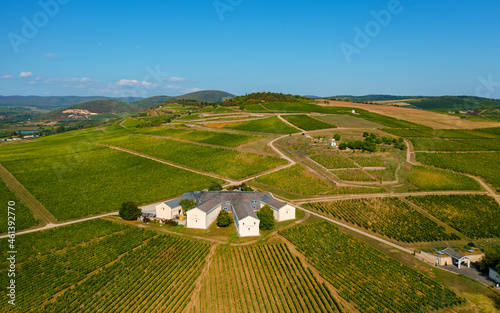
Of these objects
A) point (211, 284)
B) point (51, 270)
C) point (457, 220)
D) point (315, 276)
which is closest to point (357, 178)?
point (457, 220)

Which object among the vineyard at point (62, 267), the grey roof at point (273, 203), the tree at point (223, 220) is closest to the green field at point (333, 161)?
the grey roof at point (273, 203)

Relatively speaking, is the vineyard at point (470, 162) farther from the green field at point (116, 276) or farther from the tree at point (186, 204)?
the green field at point (116, 276)

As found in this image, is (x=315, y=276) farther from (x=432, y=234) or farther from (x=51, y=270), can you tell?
(x=51, y=270)

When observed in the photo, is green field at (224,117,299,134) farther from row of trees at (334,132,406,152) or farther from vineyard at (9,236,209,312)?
vineyard at (9,236,209,312)

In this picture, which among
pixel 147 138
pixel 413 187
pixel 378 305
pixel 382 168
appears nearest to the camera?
pixel 378 305

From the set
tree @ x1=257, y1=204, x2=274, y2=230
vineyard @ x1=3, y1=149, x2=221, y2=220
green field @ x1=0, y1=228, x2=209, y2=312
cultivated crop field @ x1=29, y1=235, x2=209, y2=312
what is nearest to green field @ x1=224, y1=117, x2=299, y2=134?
vineyard @ x1=3, y1=149, x2=221, y2=220

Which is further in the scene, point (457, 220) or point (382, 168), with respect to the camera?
point (382, 168)

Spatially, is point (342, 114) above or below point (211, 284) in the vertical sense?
above

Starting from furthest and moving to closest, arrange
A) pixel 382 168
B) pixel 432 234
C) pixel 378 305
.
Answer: pixel 382 168 → pixel 432 234 → pixel 378 305

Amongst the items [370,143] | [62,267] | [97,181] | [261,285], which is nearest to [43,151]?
[97,181]
